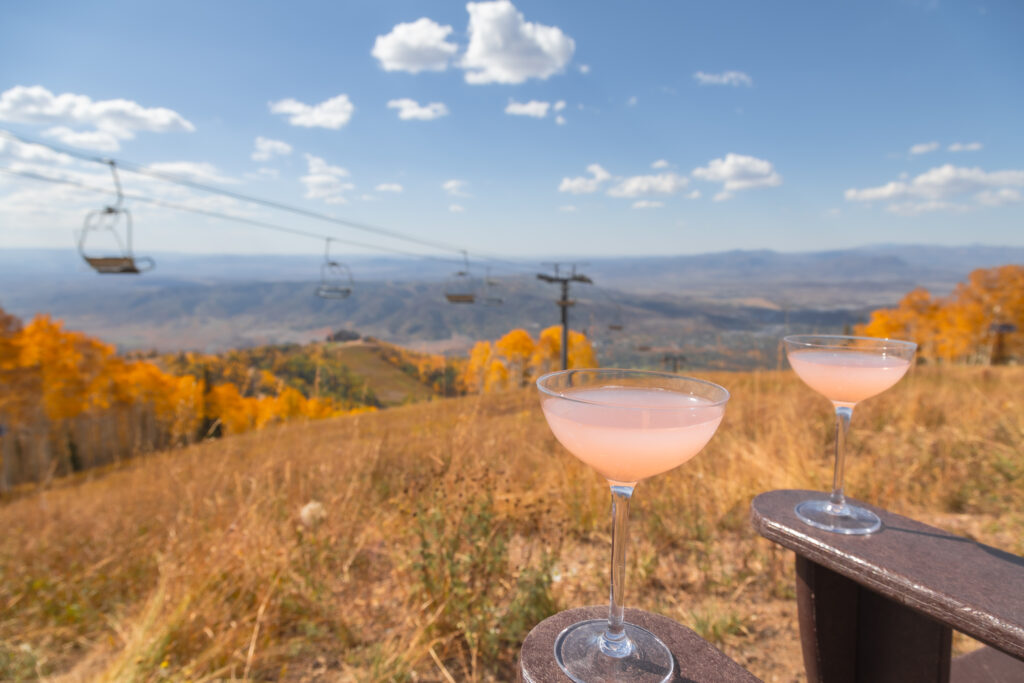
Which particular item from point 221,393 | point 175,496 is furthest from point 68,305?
point 175,496

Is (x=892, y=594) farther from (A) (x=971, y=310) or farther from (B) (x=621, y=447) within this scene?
(A) (x=971, y=310)

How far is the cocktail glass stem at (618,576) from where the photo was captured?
758 millimetres

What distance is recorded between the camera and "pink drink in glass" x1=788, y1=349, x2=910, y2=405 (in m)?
1.22

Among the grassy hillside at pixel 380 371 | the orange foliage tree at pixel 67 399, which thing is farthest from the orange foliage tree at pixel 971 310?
the orange foliage tree at pixel 67 399

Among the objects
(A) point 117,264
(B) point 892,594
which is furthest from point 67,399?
(B) point 892,594

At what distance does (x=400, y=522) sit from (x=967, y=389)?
6.16 m

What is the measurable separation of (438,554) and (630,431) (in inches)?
61.2

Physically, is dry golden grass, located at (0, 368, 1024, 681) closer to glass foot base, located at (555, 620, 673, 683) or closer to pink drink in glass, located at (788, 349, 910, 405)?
glass foot base, located at (555, 620, 673, 683)

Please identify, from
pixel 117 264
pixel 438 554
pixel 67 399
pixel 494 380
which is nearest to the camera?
pixel 438 554

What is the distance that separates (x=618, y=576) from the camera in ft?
2.49

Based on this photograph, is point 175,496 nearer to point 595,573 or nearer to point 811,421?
point 595,573

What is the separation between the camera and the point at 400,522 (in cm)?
254

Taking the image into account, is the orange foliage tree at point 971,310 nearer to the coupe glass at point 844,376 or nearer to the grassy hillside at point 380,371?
the coupe glass at point 844,376

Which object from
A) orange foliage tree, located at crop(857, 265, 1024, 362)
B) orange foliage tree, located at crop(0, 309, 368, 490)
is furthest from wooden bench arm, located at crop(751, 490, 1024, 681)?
orange foliage tree, located at crop(857, 265, 1024, 362)
